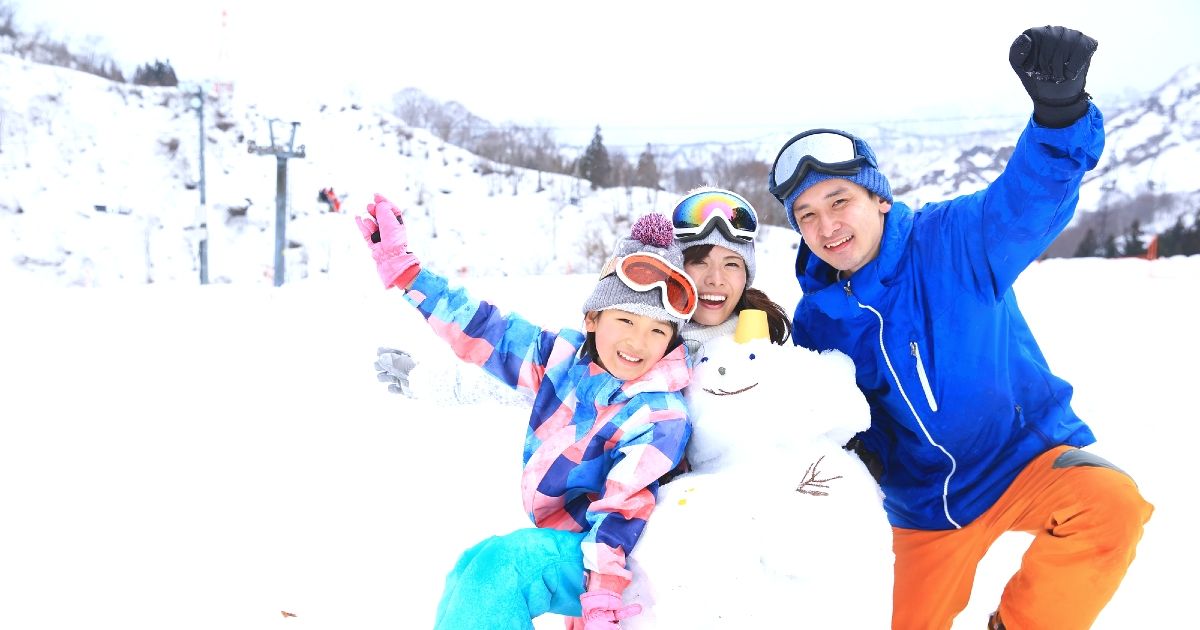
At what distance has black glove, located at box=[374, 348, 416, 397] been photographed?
501cm

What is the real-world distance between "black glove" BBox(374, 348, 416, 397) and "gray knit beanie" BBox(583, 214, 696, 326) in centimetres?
322

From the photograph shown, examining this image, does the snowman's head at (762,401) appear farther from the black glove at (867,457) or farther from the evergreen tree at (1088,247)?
the evergreen tree at (1088,247)

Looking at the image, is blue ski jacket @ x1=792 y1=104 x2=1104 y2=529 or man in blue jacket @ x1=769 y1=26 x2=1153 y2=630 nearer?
man in blue jacket @ x1=769 y1=26 x2=1153 y2=630

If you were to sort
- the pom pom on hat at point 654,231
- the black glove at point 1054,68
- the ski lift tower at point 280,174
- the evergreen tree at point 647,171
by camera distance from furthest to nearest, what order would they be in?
1. the evergreen tree at point 647,171
2. the ski lift tower at point 280,174
3. the pom pom on hat at point 654,231
4. the black glove at point 1054,68

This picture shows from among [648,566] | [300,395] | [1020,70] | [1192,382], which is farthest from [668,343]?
[1192,382]

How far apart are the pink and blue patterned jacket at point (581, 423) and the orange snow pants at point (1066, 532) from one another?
92cm

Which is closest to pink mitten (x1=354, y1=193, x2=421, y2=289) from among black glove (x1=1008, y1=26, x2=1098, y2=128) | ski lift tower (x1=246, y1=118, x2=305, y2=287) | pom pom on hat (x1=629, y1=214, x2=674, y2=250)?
pom pom on hat (x1=629, y1=214, x2=674, y2=250)

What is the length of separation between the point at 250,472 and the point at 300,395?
1285 millimetres

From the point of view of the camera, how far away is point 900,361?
1.98 meters

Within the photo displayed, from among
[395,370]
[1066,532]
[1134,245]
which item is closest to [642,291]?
[1066,532]

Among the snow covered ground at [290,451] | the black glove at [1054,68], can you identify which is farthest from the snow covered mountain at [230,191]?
the black glove at [1054,68]

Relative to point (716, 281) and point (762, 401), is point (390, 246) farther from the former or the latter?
point (762, 401)

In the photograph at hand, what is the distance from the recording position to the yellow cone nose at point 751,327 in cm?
186

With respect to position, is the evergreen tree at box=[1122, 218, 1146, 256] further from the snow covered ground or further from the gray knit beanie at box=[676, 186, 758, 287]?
the gray knit beanie at box=[676, 186, 758, 287]
